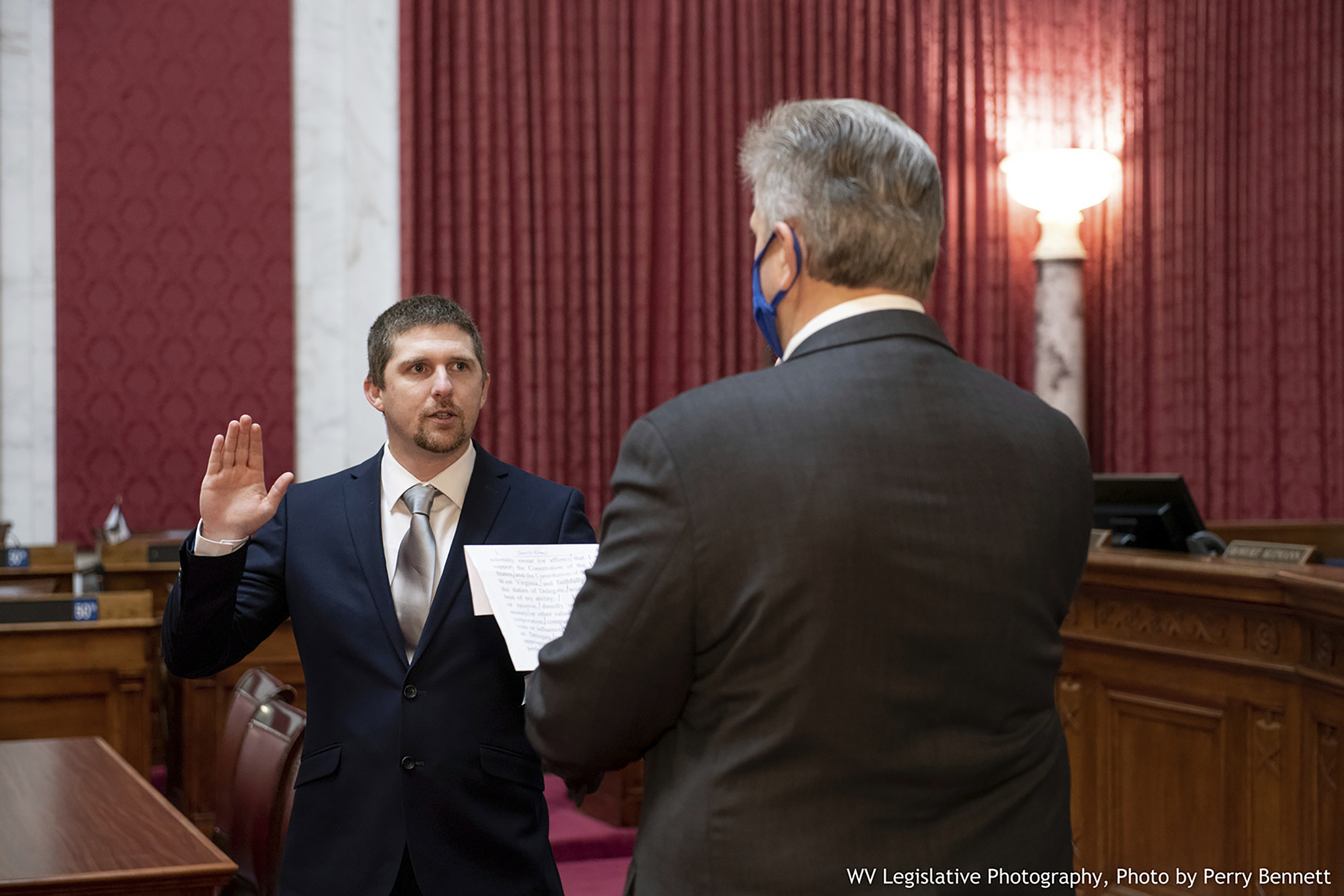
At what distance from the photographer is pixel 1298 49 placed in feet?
20.0

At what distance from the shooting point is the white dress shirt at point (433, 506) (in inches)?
76.9

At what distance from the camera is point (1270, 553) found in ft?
11.5

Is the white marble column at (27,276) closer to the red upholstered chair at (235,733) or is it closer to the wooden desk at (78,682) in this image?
the wooden desk at (78,682)

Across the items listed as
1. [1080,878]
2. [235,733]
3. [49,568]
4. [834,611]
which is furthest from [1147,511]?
[49,568]

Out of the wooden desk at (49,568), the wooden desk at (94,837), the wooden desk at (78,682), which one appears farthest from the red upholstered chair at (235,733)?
the wooden desk at (49,568)

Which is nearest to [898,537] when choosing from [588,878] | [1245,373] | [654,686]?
[654,686]

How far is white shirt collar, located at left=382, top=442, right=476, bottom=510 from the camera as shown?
6.54 ft

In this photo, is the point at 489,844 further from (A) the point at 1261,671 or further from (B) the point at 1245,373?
(B) the point at 1245,373

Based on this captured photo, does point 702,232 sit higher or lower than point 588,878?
higher

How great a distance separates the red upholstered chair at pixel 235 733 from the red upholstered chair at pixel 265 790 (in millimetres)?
24

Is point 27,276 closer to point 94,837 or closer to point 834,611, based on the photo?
point 94,837

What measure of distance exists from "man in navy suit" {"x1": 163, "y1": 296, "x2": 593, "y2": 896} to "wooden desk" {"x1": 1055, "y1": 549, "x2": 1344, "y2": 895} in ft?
5.56

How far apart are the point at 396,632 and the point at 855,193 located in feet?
3.39

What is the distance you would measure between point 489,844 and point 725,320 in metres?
5.10
